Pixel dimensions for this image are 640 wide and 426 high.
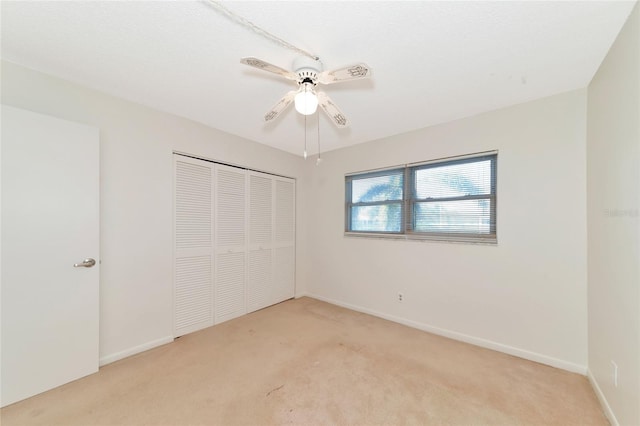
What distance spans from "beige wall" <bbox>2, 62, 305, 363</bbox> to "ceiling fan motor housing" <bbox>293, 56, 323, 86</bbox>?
5.91 ft

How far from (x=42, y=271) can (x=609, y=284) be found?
411 cm

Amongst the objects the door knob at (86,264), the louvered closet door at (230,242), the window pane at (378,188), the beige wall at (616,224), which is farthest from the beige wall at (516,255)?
the door knob at (86,264)

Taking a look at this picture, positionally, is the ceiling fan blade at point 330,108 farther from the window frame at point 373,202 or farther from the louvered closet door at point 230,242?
the louvered closet door at point 230,242

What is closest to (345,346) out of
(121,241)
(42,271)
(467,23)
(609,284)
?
(609,284)

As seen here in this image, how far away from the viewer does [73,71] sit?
196 centimetres

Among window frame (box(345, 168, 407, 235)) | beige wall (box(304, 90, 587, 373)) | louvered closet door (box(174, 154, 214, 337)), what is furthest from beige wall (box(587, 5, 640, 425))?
louvered closet door (box(174, 154, 214, 337))

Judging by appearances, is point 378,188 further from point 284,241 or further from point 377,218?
point 284,241

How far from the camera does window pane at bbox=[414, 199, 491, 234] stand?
267cm

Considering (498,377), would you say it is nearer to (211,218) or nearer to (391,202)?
(391,202)

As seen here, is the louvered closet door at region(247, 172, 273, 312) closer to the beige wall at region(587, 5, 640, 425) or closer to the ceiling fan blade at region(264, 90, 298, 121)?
the ceiling fan blade at region(264, 90, 298, 121)

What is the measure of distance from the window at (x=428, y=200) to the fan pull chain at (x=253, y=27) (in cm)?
207

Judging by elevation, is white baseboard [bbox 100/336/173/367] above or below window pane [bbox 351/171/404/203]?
below

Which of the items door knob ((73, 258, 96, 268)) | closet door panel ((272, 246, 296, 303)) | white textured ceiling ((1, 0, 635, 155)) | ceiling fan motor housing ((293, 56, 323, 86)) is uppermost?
white textured ceiling ((1, 0, 635, 155))

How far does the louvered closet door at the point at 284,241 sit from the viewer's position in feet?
12.8
